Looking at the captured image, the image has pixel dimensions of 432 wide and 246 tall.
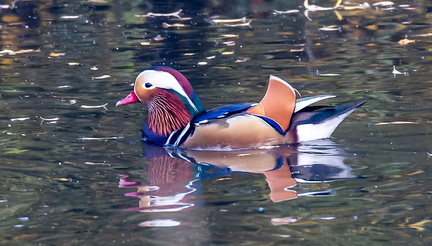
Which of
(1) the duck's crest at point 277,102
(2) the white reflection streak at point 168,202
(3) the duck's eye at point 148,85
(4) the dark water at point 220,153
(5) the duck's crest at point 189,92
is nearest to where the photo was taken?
(4) the dark water at point 220,153

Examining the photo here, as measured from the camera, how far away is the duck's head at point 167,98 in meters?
8.96

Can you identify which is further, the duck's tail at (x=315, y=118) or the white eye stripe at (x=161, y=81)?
the white eye stripe at (x=161, y=81)

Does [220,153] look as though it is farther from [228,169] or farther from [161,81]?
[161,81]

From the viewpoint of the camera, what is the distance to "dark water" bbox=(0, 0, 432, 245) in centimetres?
628

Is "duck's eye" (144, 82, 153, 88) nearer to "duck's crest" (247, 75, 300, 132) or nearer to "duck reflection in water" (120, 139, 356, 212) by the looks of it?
"duck reflection in water" (120, 139, 356, 212)

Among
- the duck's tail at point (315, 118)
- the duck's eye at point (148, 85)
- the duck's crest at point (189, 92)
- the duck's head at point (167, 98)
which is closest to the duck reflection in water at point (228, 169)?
the duck's tail at point (315, 118)

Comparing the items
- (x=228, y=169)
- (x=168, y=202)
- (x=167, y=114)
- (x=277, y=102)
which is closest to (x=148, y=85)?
(x=167, y=114)

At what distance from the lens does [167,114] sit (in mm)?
9031

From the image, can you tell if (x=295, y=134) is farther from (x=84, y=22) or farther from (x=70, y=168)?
(x=84, y=22)

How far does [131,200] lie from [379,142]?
2515 millimetres

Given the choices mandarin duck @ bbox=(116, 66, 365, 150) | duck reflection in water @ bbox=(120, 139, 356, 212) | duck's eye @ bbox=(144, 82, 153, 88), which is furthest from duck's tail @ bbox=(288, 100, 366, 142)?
duck's eye @ bbox=(144, 82, 153, 88)

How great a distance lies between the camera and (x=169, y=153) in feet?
28.6

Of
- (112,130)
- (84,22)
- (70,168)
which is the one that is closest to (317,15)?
(84,22)

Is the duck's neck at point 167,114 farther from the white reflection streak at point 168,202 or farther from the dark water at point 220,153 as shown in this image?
the white reflection streak at point 168,202
